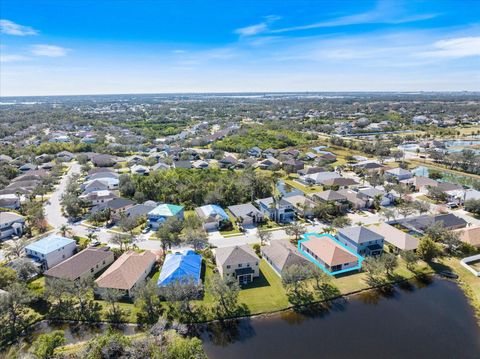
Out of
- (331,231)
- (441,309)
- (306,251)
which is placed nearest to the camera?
(441,309)

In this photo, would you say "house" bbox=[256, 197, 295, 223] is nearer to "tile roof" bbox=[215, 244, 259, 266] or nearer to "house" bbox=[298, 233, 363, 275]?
"house" bbox=[298, 233, 363, 275]

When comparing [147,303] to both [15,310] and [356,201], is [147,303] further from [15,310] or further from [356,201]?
[356,201]

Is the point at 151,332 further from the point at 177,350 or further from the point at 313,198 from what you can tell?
the point at 313,198

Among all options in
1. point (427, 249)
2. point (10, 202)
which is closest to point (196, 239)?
point (427, 249)

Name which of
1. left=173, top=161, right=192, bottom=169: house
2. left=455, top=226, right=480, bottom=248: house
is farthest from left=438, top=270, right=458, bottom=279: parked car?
left=173, top=161, right=192, bottom=169: house

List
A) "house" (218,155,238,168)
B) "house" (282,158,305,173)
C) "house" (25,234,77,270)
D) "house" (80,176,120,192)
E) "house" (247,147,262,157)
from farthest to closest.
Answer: "house" (247,147,262,157), "house" (218,155,238,168), "house" (282,158,305,173), "house" (80,176,120,192), "house" (25,234,77,270)

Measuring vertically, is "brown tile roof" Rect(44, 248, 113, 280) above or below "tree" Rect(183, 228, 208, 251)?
below

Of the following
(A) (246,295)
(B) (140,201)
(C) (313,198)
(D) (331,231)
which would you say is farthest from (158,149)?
(A) (246,295)
